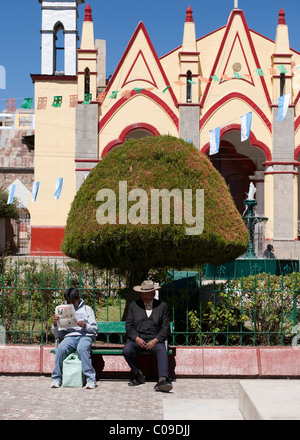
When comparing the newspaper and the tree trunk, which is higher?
the tree trunk

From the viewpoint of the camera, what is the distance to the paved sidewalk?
546 centimetres

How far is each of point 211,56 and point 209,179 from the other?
16913mm

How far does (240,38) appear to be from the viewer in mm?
22828

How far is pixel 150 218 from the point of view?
23.7 feet

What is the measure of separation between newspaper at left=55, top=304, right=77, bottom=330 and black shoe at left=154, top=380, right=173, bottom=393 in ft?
4.05

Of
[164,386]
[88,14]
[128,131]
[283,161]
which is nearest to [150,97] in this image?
[128,131]

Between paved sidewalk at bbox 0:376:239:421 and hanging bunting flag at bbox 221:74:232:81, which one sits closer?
paved sidewalk at bbox 0:376:239:421

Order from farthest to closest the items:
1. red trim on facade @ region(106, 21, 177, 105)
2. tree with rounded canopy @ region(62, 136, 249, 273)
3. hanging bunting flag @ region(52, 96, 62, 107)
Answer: red trim on facade @ region(106, 21, 177, 105)
hanging bunting flag @ region(52, 96, 62, 107)
tree with rounded canopy @ region(62, 136, 249, 273)

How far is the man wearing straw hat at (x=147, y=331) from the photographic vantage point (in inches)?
261

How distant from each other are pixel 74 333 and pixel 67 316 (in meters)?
0.34

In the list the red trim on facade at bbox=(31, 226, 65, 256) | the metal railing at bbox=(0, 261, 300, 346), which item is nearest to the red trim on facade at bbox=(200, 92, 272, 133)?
the red trim on facade at bbox=(31, 226, 65, 256)

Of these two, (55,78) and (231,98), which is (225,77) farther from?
(55,78)

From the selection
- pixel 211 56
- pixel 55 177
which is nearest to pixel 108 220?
pixel 55 177

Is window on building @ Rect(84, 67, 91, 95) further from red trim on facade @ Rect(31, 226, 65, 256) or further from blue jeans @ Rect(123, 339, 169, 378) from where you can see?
blue jeans @ Rect(123, 339, 169, 378)
